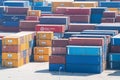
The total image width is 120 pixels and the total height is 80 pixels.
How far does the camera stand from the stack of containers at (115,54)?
52875 mm

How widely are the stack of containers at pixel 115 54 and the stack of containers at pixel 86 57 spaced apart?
161 centimetres

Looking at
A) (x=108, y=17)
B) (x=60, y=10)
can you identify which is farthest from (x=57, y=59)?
(x=60, y=10)

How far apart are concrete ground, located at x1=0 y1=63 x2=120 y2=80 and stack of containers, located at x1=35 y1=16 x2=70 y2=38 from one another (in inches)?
364

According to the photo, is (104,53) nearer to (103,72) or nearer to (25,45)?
(103,72)

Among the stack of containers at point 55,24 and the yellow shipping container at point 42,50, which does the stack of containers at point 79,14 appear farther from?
the yellow shipping container at point 42,50

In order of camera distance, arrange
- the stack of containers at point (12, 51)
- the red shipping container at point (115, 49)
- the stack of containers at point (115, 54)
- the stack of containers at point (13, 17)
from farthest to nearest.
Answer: the stack of containers at point (13, 17) → the stack of containers at point (12, 51) → the red shipping container at point (115, 49) → the stack of containers at point (115, 54)

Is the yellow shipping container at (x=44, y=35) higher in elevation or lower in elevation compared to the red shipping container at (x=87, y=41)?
lower

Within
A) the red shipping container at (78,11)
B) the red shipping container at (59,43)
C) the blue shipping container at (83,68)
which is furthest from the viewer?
the red shipping container at (78,11)

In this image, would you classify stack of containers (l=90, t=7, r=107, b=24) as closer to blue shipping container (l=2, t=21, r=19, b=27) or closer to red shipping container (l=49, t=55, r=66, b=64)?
blue shipping container (l=2, t=21, r=19, b=27)

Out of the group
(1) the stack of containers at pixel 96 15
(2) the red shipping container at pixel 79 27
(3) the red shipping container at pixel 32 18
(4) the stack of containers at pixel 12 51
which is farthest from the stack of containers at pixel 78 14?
(4) the stack of containers at pixel 12 51

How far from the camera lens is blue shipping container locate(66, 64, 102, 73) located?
5094 cm

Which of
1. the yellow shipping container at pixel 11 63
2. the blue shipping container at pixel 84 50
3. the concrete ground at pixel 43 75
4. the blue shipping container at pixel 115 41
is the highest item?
the blue shipping container at pixel 115 41

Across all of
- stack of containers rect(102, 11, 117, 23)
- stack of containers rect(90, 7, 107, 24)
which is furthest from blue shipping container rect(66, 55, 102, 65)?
stack of containers rect(90, 7, 107, 24)

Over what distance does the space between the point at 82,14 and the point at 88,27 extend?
5.72 m
